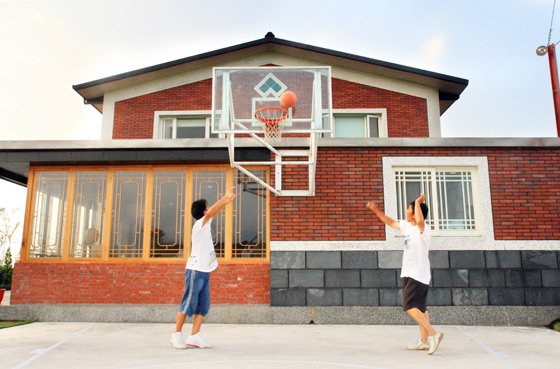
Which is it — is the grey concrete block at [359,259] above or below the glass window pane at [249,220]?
below

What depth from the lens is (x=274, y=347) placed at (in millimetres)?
5043

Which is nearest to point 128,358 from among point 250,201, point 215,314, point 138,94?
point 215,314

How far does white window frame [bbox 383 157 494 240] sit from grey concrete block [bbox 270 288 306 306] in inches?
69.0

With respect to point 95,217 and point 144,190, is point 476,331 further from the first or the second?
point 95,217

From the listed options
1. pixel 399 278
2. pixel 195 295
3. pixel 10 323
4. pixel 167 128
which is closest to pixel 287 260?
pixel 399 278

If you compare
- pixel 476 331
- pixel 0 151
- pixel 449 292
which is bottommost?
pixel 476 331

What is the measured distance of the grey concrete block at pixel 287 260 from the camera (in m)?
7.08

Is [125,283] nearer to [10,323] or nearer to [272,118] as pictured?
[10,323]

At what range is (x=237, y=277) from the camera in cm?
731

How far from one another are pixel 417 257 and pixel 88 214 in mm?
5723

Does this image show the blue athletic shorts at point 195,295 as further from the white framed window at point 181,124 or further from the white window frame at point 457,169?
the white framed window at point 181,124

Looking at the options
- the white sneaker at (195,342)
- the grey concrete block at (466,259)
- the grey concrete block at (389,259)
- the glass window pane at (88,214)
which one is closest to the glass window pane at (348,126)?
the grey concrete block at (389,259)

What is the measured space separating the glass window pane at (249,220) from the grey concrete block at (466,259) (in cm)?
308

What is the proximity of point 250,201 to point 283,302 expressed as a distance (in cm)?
179
